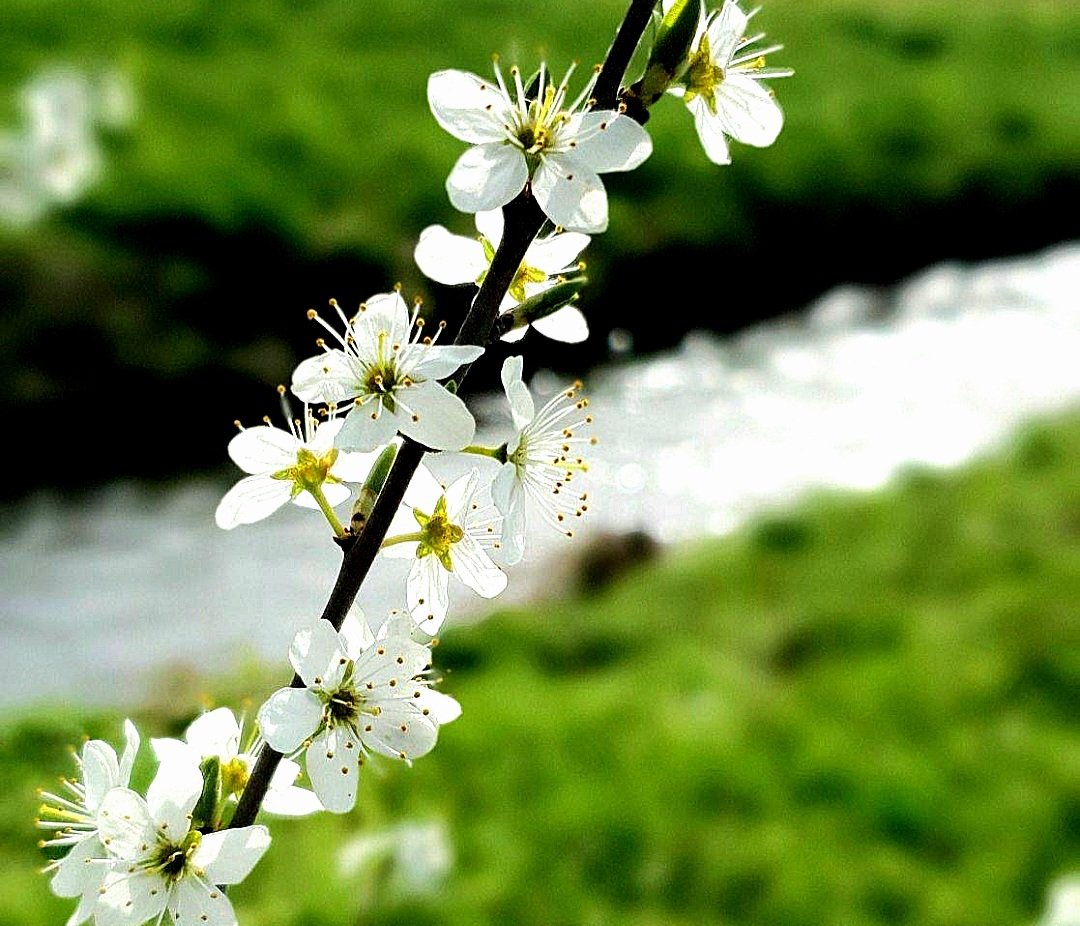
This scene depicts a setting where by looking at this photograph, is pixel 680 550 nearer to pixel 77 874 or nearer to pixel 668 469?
pixel 668 469

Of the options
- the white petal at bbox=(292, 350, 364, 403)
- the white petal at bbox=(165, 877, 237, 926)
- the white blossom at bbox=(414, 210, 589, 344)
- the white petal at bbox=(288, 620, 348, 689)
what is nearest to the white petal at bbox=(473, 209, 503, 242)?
the white blossom at bbox=(414, 210, 589, 344)

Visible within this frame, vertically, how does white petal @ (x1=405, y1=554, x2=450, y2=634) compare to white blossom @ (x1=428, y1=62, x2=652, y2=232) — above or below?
below

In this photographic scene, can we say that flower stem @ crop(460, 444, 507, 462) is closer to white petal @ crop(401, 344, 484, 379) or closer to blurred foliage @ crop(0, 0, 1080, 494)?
white petal @ crop(401, 344, 484, 379)

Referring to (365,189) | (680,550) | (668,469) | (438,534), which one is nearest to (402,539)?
(438,534)

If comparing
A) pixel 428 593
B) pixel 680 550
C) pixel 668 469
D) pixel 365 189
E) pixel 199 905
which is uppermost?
pixel 365 189

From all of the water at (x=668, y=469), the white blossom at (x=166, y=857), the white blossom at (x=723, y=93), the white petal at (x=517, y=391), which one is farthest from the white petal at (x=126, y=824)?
the water at (x=668, y=469)

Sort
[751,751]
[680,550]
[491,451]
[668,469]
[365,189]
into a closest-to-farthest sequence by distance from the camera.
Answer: [491,451]
[751,751]
[680,550]
[668,469]
[365,189]

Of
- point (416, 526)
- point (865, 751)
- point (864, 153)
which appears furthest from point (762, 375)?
point (416, 526)
